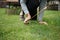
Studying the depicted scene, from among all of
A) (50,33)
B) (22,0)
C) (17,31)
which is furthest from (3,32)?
(22,0)

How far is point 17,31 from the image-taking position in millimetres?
3352

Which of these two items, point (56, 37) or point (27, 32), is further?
point (27, 32)

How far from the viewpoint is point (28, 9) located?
4355mm

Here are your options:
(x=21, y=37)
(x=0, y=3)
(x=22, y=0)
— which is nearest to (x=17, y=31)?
(x=21, y=37)

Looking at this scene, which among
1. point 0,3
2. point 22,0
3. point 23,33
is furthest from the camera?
point 0,3

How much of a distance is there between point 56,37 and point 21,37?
1.47 ft

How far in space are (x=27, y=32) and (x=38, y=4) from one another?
42.5 inches

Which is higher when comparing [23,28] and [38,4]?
[38,4]

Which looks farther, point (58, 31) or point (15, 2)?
point (15, 2)

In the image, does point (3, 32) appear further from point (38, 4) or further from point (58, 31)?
point (38, 4)

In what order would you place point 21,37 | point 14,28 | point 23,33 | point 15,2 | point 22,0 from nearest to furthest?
1. point 21,37
2. point 23,33
3. point 14,28
4. point 22,0
5. point 15,2

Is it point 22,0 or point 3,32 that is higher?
point 22,0

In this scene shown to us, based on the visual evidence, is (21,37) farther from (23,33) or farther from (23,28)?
(23,28)

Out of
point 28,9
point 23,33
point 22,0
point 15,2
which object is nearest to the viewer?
point 23,33
